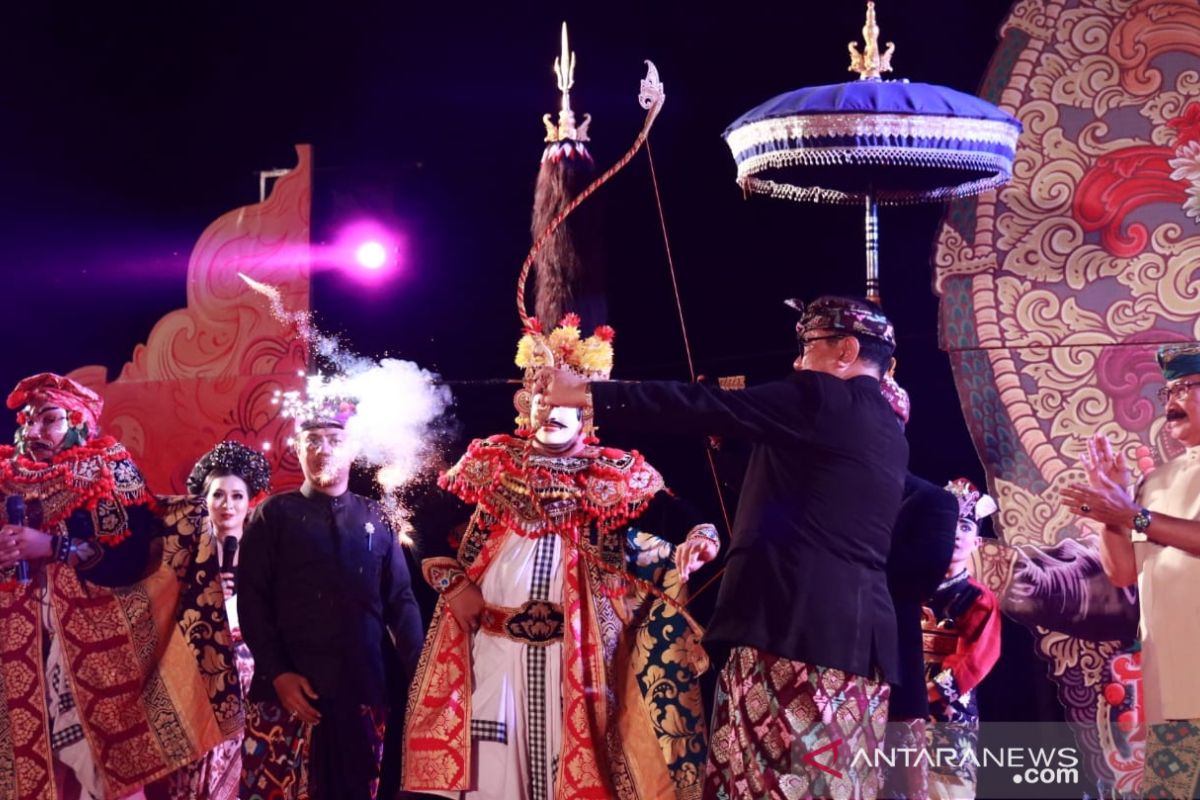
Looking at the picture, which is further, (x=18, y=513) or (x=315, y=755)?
(x=18, y=513)

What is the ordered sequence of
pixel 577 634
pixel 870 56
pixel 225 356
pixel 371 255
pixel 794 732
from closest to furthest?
1. pixel 794 732
2. pixel 577 634
3. pixel 870 56
4. pixel 371 255
5. pixel 225 356

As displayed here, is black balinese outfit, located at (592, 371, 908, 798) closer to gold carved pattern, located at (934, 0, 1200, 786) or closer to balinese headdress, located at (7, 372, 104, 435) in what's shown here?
gold carved pattern, located at (934, 0, 1200, 786)

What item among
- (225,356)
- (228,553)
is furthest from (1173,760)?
(225,356)

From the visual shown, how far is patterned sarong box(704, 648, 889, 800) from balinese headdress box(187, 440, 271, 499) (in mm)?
2544

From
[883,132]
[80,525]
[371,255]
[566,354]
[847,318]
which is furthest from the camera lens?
[371,255]

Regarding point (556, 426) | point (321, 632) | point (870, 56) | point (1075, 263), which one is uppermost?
point (870, 56)

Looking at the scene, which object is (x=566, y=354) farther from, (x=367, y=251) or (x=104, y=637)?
(x=104, y=637)

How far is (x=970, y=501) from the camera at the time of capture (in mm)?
5305

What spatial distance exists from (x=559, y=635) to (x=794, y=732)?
1242 millimetres

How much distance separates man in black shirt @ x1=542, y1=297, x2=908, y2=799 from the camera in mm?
4129

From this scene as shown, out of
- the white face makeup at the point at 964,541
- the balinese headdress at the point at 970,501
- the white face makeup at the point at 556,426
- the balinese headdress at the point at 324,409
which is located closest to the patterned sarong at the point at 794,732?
the white face makeup at the point at 964,541

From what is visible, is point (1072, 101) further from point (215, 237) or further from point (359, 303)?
point (215, 237)

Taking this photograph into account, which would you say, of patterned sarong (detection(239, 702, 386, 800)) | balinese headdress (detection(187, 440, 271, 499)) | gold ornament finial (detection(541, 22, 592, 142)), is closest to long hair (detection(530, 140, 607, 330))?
gold ornament finial (detection(541, 22, 592, 142))

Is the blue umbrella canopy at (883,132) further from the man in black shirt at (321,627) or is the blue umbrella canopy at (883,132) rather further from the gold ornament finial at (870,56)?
the man in black shirt at (321,627)
